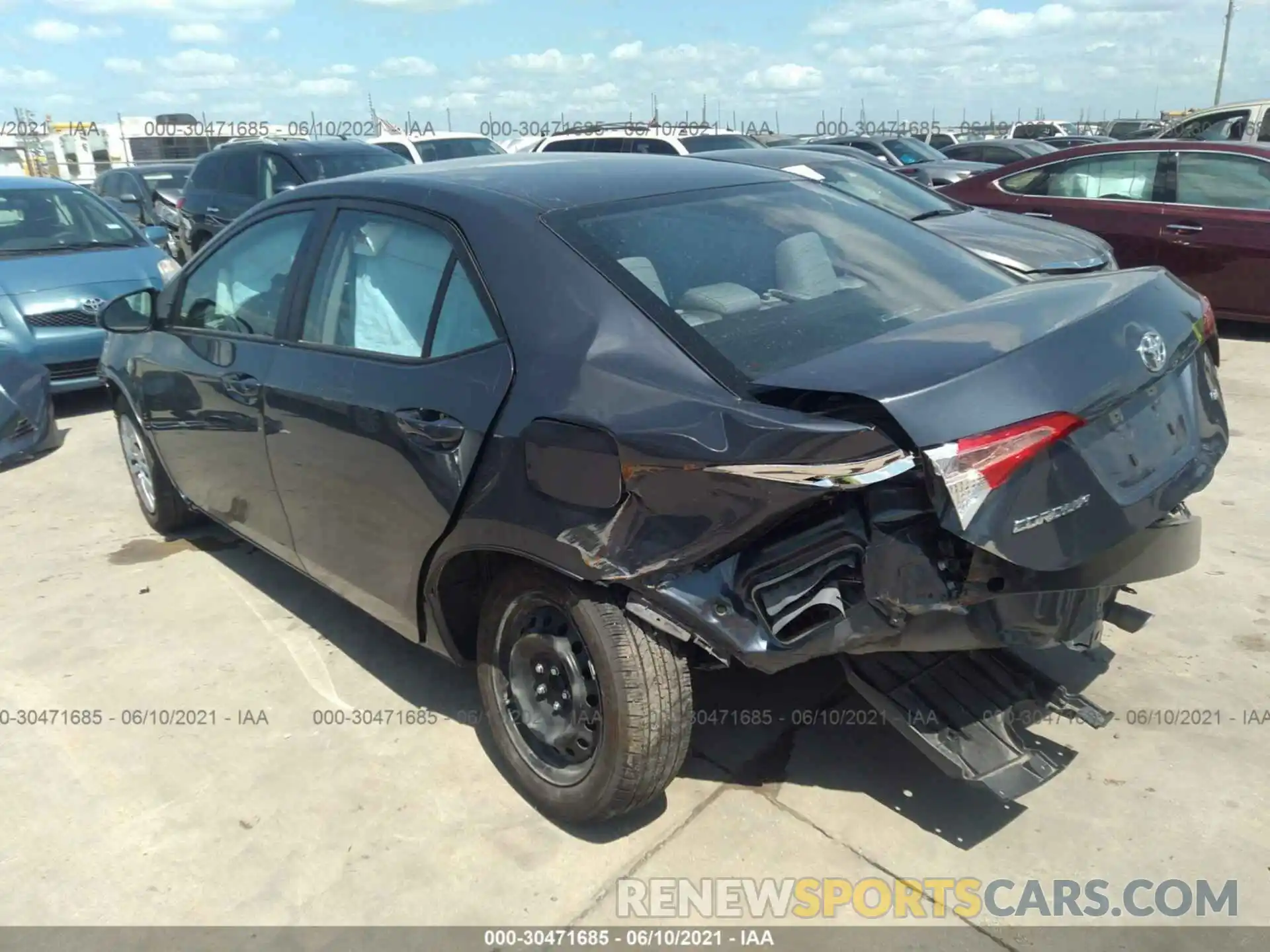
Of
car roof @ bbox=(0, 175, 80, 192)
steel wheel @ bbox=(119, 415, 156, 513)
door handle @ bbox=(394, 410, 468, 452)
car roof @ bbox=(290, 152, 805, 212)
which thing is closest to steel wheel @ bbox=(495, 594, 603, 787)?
door handle @ bbox=(394, 410, 468, 452)

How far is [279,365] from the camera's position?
3.39 metres

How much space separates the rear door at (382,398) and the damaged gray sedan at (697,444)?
0.04 ft

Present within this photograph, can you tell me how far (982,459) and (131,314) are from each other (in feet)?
11.9

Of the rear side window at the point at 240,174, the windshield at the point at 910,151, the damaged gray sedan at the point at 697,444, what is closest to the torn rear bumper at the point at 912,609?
the damaged gray sedan at the point at 697,444

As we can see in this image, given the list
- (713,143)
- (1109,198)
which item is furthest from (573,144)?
(1109,198)

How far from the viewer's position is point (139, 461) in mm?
4957

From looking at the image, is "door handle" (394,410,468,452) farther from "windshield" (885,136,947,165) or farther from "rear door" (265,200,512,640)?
"windshield" (885,136,947,165)

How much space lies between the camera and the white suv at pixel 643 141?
13445 millimetres

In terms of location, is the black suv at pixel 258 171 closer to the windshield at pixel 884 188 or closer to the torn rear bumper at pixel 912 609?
the windshield at pixel 884 188

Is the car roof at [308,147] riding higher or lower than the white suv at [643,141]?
higher

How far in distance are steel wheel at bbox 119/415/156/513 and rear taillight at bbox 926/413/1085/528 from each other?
391cm

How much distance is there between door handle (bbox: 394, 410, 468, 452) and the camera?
8.82ft

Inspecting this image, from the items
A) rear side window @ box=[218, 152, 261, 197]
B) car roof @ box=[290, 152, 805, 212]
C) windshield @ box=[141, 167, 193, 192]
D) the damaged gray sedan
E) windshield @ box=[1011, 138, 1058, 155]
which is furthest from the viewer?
windshield @ box=[1011, 138, 1058, 155]

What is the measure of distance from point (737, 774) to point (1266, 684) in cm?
179
